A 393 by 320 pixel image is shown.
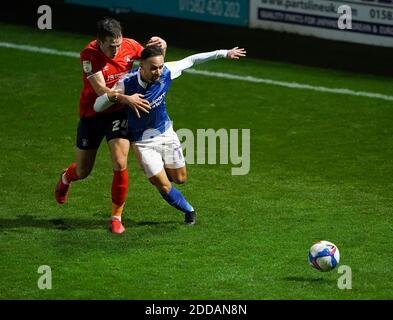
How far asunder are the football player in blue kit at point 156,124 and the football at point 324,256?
1789 mm

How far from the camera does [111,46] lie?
10969 mm

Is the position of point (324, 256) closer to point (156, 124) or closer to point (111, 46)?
point (156, 124)

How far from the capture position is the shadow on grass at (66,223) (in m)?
11.4

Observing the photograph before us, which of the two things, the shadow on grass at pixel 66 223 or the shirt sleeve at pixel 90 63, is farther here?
the shadow on grass at pixel 66 223

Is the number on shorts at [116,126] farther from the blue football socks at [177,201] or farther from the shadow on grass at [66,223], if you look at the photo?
the shadow on grass at [66,223]

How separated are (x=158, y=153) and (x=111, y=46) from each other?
1.12m

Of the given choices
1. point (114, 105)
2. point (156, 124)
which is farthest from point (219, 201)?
point (114, 105)

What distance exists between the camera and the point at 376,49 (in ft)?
57.8

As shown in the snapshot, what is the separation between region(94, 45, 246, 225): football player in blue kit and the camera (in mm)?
10859

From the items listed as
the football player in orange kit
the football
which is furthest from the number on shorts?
the football

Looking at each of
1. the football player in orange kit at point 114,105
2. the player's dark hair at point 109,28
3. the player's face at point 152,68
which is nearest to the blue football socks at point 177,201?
→ the football player in orange kit at point 114,105

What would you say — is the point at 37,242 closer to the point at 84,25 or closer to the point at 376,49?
the point at 376,49

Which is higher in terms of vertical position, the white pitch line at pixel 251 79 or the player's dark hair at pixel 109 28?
the white pitch line at pixel 251 79
